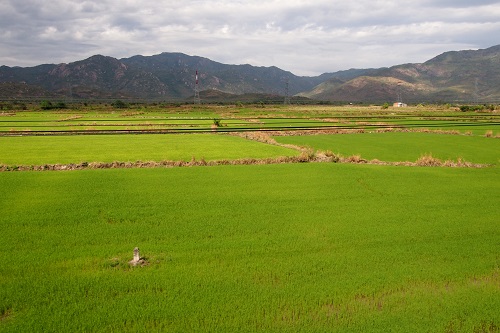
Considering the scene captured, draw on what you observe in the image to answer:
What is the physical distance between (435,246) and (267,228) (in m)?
4.22

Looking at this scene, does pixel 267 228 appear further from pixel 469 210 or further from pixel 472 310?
pixel 469 210

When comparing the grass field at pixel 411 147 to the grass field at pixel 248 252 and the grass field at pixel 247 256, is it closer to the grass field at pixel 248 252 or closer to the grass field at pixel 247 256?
the grass field at pixel 248 252

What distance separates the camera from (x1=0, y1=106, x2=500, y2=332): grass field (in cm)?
644

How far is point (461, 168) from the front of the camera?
19.7 m

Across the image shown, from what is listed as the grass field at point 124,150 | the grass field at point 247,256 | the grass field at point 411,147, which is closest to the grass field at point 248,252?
the grass field at point 247,256

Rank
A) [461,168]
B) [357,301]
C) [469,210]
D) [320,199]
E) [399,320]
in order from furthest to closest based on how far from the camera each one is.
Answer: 1. [461,168]
2. [320,199]
3. [469,210]
4. [357,301]
5. [399,320]

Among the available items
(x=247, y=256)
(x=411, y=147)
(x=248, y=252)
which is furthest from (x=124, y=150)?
(x=411, y=147)

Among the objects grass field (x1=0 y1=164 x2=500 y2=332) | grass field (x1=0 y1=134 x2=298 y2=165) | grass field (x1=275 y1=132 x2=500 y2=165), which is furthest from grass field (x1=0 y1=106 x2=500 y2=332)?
grass field (x1=275 y1=132 x2=500 y2=165)

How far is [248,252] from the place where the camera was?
29.1ft

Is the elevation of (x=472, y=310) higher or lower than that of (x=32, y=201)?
lower

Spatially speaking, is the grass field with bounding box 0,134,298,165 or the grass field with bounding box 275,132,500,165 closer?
the grass field with bounding box 0,134,298,165

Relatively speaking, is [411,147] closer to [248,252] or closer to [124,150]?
[124,150]

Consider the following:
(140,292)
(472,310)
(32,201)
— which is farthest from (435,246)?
(32,201)

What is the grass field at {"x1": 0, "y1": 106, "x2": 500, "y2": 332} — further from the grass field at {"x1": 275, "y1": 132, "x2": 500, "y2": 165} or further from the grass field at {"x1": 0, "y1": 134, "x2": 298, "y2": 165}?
the grass field at {"x1": 275, "y1": 132, "x2": 500, "y2": 165}
